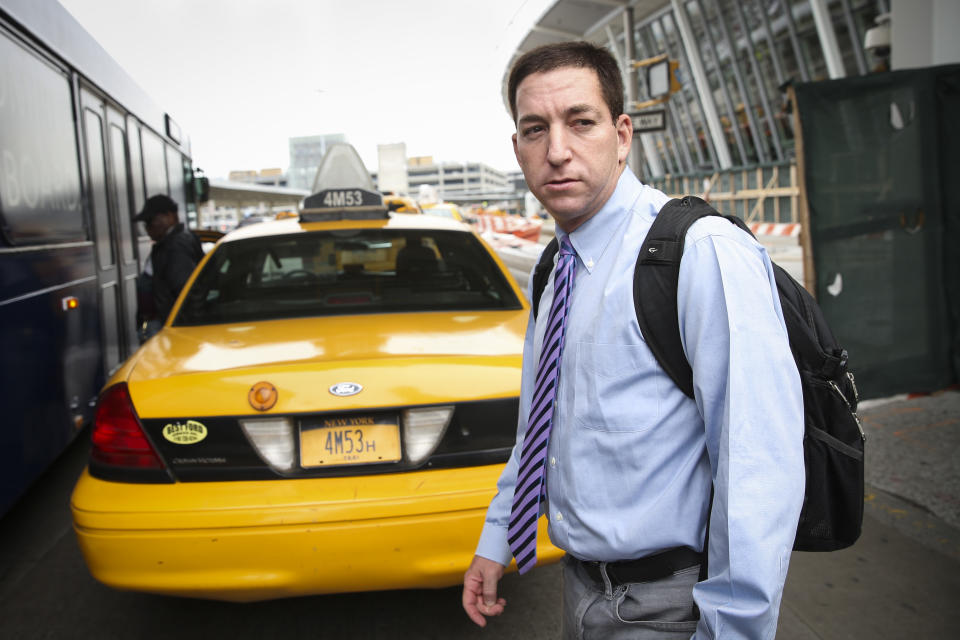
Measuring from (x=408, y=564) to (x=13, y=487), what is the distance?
2.27 m

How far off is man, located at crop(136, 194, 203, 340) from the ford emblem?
3.23 m

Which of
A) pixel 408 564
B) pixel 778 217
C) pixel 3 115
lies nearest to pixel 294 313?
pixel 408 564

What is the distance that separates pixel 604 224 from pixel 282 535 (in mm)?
1637

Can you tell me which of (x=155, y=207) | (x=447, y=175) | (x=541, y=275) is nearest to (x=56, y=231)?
(x=155, y=207)

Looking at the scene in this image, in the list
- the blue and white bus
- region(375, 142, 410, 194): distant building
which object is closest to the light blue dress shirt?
the blue and white bus

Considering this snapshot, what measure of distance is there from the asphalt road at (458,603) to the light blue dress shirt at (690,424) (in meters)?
1.80

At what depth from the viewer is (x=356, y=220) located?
4344 mm

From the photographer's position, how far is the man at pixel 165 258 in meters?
5.49

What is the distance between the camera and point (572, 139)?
4.72 ft

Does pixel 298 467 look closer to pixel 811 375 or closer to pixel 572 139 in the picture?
pixel 572 139

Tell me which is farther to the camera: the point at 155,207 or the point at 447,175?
the point at 447,175

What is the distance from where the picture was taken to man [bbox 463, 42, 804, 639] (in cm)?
117

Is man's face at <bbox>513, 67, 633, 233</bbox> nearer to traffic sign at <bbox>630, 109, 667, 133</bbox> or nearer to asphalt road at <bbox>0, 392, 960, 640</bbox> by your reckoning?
asphalt road at <bbox>0, 392, 960, 640</bbox>

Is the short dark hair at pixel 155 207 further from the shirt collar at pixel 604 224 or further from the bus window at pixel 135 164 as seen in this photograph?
the shirt collar at pixel 604 224
